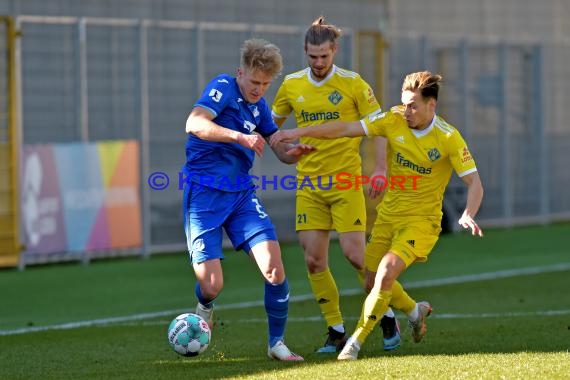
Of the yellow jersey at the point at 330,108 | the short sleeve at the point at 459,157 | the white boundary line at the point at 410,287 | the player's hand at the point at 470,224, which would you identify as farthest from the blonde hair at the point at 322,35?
the white boundary line at the point at 410,287

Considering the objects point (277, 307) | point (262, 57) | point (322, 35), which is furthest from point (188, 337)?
point (322, 35)

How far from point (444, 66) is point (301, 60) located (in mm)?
3485

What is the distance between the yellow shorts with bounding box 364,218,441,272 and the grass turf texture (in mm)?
632

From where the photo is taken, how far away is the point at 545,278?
13945 millimetres

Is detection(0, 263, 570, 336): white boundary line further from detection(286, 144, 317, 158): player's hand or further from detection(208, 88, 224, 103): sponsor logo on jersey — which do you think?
detection(208, 88, 224, 103): sponsor logo on jersey

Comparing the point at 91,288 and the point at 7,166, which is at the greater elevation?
the point at 7,166

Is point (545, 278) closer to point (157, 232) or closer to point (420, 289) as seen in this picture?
point (420, 289)

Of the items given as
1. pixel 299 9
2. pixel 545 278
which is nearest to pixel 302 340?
pixel 545 278

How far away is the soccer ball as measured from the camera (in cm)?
805

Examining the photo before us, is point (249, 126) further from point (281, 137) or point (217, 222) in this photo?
point (217, 222)

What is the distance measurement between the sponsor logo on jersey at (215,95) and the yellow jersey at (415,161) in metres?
1.07

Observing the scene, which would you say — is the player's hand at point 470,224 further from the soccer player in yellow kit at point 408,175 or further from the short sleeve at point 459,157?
the short sleeve at point 459,157

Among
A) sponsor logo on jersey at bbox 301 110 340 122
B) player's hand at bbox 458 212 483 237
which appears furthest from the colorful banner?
player's hand at bbox 458 212 483 237

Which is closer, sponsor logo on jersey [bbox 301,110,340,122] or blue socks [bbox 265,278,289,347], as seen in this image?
blue socks [bbox 265,278,289,347]
